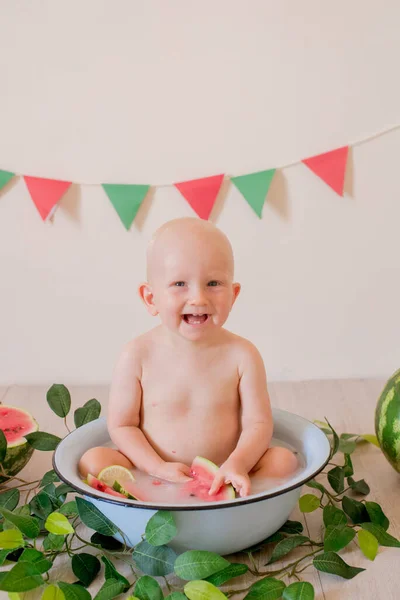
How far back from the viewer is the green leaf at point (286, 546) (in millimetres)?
1176

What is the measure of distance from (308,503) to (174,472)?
26 centimetres

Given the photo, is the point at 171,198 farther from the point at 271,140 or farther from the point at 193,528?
the point at 193,528

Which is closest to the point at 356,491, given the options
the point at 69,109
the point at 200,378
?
the point at 200,378

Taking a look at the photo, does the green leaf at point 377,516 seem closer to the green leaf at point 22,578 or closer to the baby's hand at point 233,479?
the baby's hand at point 233,479

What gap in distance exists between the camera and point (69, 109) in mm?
2148

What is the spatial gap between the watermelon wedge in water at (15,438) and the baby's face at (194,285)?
442 mm

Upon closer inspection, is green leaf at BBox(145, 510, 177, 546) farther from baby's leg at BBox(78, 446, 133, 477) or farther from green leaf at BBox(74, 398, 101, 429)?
green leaf at BBox(74, 398, 101, 429)

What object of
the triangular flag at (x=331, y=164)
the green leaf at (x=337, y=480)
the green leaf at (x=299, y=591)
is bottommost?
the green leaf at (x=299, y=591)

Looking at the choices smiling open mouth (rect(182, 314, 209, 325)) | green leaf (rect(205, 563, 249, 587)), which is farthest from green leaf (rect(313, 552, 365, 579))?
smiling open mouth (rect(182, 314, 209, 325))

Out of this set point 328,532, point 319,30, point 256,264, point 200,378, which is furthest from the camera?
point 256,264

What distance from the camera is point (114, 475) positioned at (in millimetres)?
1257

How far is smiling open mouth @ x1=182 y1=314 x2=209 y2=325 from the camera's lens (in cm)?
127

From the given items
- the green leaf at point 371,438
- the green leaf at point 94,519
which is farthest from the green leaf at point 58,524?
the green leaf at point 371,438

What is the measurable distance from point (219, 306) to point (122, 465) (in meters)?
0.34
